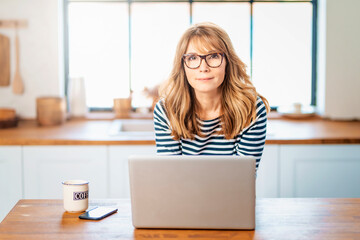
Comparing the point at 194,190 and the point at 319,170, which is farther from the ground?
the point at 194,190

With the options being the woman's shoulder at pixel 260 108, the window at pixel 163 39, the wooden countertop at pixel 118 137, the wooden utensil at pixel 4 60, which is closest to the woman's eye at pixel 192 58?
the woman's shoulder at pixel 260 108

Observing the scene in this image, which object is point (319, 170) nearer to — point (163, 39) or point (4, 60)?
point (163, 39)

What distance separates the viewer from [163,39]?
3309 mm

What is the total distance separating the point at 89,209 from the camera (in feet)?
4.91

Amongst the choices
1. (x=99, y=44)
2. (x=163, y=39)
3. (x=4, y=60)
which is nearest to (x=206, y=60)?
(x=163, y=39)

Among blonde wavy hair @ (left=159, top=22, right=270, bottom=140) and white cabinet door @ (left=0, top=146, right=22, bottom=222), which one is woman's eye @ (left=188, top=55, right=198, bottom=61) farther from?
white cabinet door @ (left=0, top=146, right=22, bottom=222)

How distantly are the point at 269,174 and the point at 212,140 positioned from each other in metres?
0.82

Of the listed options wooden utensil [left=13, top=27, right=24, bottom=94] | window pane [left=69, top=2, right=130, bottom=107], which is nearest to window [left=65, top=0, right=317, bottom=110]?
window pane [left=69, top=2, right=130, bottom=107]

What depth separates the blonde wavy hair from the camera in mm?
1739

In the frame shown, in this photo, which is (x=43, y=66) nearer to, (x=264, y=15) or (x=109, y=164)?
(x=109, y=164)

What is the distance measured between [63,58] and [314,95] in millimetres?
1788

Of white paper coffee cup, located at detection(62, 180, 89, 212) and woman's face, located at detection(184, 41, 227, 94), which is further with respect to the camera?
woman's face, located at detection(184, 41, 227, 94)

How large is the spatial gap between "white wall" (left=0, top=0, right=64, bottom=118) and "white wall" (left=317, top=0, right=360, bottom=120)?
69.7 inches

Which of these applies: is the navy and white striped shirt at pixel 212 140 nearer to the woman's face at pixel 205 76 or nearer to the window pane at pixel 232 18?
the woman's face at pixel 205 76
